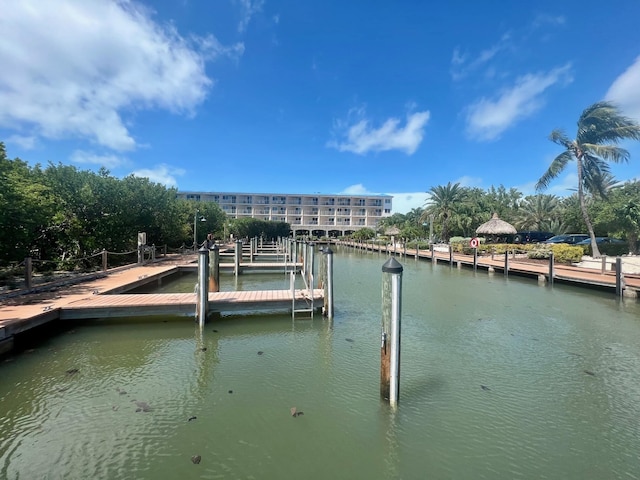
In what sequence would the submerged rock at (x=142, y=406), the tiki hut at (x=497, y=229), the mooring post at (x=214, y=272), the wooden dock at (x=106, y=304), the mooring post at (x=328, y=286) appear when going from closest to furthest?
the submerged rock at (x=142, y=406), the wooden dock at (x=106, y=304), the mooring post at (x=328, y=286), the mooring post at (x=214, y=272), the tiki hut at (x=497, y=229)

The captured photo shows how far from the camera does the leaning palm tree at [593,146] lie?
24141 millimetres

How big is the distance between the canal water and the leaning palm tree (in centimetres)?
2011

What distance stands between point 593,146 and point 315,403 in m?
28.1

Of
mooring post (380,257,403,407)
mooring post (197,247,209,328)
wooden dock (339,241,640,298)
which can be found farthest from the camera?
wooden dock (339,241,640,298)

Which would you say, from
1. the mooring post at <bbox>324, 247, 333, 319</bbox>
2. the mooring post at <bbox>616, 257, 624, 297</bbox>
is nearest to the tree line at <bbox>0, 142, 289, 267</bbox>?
the mooring post at <bbox>324, 247, 333, 319</bbox>

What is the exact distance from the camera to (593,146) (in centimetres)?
2445

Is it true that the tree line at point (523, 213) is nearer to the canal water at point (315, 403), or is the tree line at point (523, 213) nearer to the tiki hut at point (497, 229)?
the tiki hut at point (497, 229)

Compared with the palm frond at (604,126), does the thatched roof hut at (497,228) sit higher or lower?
lower

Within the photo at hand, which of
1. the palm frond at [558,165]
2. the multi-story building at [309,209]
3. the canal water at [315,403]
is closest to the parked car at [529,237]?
the palm frond at [558,165]

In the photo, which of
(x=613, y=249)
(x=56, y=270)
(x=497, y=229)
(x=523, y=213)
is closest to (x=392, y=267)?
(x=56, y=270)

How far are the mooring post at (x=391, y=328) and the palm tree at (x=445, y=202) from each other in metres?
42.3

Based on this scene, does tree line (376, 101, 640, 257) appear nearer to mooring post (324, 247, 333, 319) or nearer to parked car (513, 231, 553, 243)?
parked car (513, 231, 553, 243)

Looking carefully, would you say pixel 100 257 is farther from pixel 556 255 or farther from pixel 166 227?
pixel 556 255

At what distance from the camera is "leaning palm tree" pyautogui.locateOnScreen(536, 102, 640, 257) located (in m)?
24.1
